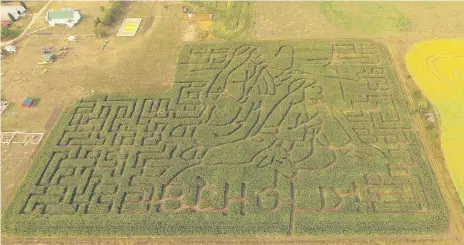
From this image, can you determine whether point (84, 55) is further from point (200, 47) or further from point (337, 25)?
point (337, 25)

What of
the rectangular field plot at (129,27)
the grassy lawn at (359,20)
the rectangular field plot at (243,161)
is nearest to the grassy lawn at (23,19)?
the rectangular field plot at (129,27)

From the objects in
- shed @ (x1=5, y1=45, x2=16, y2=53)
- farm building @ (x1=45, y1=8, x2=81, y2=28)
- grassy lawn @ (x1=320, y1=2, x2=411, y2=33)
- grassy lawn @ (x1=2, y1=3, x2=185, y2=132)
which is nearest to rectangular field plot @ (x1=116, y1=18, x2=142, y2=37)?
grassy lawn @ (x1=2, y1=3, x2=185, y2=132)

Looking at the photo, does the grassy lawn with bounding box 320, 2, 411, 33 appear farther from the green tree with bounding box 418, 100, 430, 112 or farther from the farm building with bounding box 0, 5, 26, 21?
the farm building with bounding box 0, 5, 26, 21

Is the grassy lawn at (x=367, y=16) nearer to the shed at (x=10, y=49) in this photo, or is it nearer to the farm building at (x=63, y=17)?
the farm building at (x=63, y=17)

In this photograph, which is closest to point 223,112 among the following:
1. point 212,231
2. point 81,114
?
point 212,231

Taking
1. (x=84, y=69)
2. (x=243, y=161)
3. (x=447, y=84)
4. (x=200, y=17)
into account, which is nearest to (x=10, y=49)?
(x=84, y=69)
